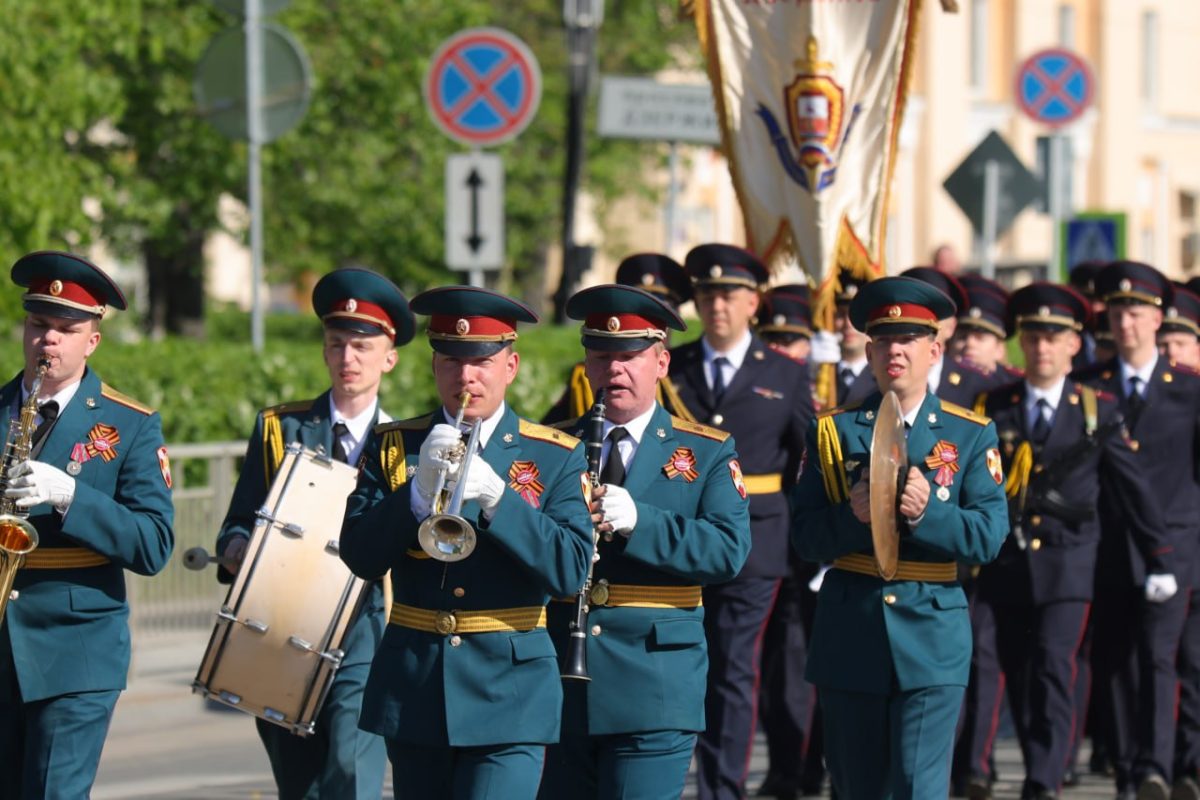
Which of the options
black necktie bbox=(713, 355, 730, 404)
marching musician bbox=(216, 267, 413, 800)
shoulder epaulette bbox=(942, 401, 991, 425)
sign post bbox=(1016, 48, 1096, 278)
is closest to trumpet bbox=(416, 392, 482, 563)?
marching musician bbox=(216, 267, 413, 800)

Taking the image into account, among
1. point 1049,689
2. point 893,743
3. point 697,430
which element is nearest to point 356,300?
point 697,430

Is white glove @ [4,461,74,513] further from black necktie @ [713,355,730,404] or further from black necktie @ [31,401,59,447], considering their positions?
black necktie @ [713,355,730,404]

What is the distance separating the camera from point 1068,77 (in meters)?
19.6

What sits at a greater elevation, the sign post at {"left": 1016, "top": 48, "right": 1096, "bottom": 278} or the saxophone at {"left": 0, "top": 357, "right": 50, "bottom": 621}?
the sign post at {"left": 1016, "top": 48, "right": 1096, "bottom": 278}

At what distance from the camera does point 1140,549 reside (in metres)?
10.9

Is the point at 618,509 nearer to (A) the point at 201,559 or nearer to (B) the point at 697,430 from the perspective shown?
(B) the point at 697,430

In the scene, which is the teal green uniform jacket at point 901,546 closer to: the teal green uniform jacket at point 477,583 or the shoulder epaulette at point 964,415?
the shoulder epaulette at point 964,415

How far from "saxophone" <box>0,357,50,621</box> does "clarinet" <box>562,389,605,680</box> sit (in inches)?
59.4

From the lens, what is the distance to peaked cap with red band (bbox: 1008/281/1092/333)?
10.6m

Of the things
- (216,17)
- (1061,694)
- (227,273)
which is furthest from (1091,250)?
(227,273)

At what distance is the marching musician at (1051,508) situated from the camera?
10523 mm

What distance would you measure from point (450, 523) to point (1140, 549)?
215 inches

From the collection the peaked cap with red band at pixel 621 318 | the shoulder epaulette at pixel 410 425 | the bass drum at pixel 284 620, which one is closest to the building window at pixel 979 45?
the bass drum at pixel 284 620

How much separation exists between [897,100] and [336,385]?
13.7 feet
